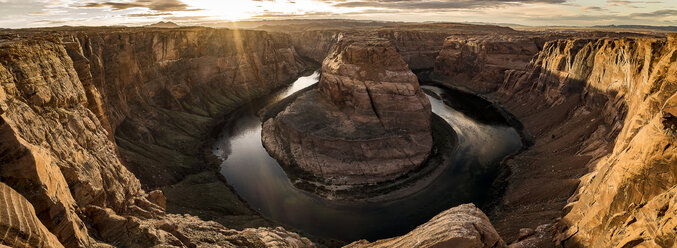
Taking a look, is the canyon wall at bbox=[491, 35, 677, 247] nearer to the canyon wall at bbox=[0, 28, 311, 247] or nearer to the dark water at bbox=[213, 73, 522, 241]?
the dark water at bbox=[213, 73, 522, 241]

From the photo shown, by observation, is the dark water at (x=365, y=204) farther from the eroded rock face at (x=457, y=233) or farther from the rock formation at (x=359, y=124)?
the eroded rock face at (x=457, y=233)

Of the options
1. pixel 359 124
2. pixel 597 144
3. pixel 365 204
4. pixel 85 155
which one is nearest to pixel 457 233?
pixel 365 204

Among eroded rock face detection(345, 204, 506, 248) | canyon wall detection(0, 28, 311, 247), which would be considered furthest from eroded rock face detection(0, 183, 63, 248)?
eroded rock face detection(345, 204, 506, 248)

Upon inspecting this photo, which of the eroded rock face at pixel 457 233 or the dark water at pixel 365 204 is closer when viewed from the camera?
the eroded rock face at pixel 457 233

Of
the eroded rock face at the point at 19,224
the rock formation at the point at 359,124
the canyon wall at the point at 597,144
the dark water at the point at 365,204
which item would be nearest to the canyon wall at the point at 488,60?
the canyon wall at the point at 597,144

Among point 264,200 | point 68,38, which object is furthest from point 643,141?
point 68,38
